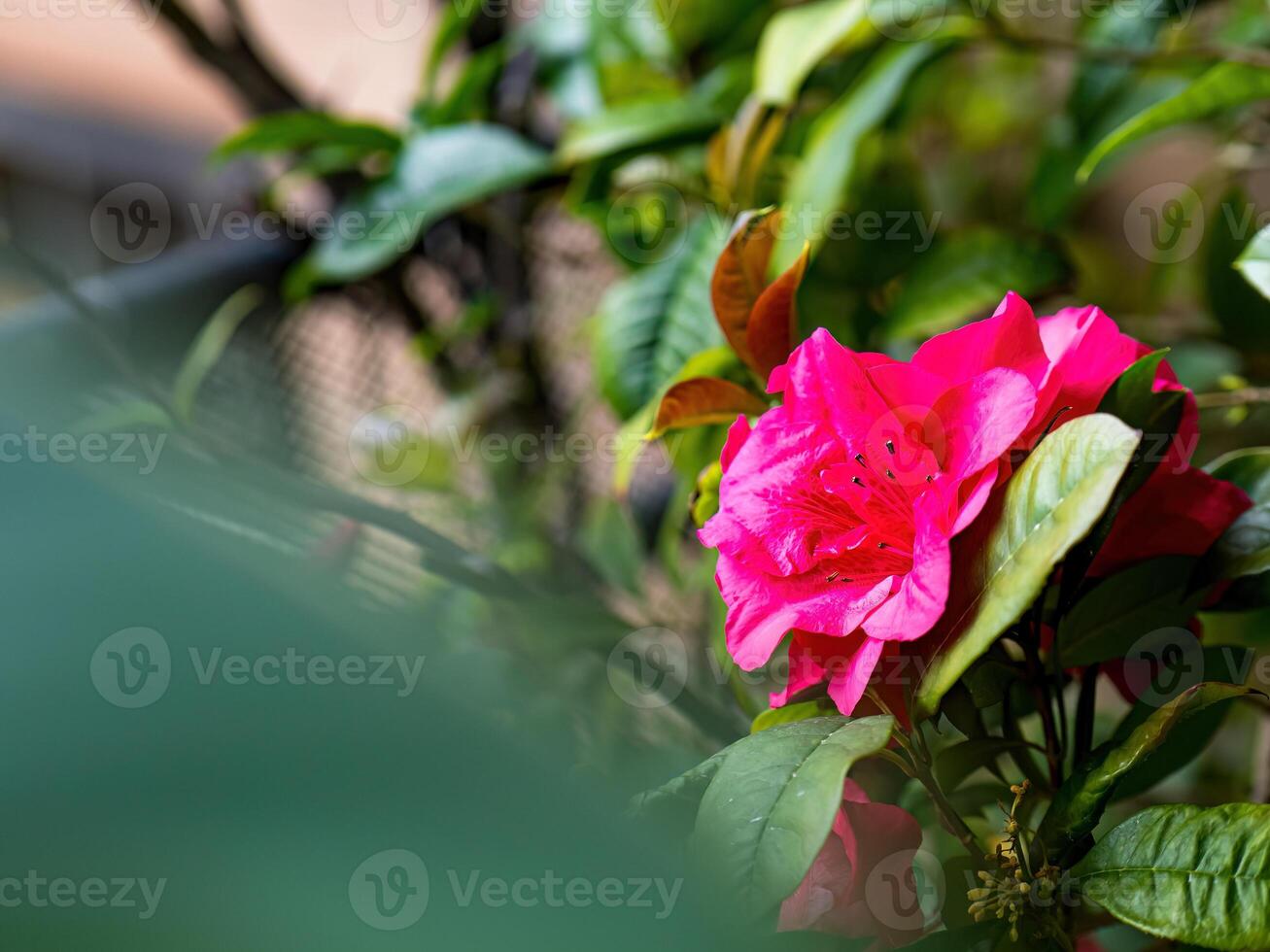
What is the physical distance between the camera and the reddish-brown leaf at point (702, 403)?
35cm

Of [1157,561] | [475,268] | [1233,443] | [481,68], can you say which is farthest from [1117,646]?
[475,268]

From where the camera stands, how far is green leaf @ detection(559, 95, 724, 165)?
0.61 metres

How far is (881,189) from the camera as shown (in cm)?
65

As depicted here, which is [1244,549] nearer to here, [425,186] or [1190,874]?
[1190,874]

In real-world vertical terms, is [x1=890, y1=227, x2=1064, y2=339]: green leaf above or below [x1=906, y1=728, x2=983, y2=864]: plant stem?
above

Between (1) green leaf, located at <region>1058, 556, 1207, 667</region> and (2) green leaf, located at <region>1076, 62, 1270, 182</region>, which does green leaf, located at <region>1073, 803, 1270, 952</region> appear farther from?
(2) green leaf, located at <region>1076, 62, 1270, 182</region>

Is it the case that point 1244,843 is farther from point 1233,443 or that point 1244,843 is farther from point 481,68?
point 481,68

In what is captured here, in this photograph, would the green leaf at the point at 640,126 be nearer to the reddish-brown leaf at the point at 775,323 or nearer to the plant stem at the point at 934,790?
the reddish-brown leaf at the point at 775,323

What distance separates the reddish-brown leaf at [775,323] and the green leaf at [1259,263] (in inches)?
5.9

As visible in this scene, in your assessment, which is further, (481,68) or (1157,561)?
(481,68)

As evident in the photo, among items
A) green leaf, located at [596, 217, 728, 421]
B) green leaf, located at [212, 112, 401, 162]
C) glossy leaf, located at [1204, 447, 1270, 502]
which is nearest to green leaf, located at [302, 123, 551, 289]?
green leaf, located at [212, 112, 401, 162]

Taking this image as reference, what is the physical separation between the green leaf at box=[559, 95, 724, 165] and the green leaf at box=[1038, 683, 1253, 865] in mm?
455

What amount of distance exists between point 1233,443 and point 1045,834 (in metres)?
0.45

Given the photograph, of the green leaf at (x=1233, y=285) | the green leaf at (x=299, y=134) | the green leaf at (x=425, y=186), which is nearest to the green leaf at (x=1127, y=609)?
the green leaf at (x=1233, y=285)
